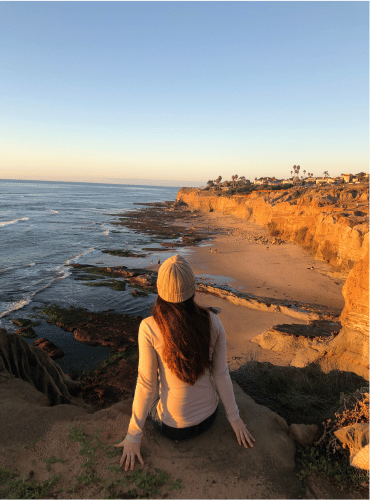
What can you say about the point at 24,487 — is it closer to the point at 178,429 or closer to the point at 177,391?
the point at 178,429

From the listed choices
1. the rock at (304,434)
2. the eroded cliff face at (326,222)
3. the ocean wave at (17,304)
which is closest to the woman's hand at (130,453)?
the rock at (304,434)

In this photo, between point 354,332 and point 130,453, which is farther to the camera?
point 354,332

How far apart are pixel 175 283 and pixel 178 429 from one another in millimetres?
1574

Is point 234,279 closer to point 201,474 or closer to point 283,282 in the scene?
point 283,282

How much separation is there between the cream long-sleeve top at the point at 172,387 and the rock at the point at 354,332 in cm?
646

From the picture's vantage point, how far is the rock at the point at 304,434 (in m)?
3.12

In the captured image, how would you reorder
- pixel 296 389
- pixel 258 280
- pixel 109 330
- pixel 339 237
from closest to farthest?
1. pixel 296 389
2. pixel 109 330
3. pixel 258 280
4. pixel 339 237

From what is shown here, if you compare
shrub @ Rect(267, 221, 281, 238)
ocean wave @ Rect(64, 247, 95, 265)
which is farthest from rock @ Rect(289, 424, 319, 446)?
shrub @ Rect(267, 221, 281, 238)

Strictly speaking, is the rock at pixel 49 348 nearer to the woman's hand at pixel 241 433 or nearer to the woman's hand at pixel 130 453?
the woman's hand at pixel 130 453

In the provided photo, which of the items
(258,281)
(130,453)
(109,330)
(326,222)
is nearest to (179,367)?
(130,453)

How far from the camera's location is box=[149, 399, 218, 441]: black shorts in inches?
110

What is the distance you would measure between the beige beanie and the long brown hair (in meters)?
0.08

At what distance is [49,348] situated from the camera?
37.6ft

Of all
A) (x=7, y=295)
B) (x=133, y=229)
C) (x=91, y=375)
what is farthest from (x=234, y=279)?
(x=133, y=229)
